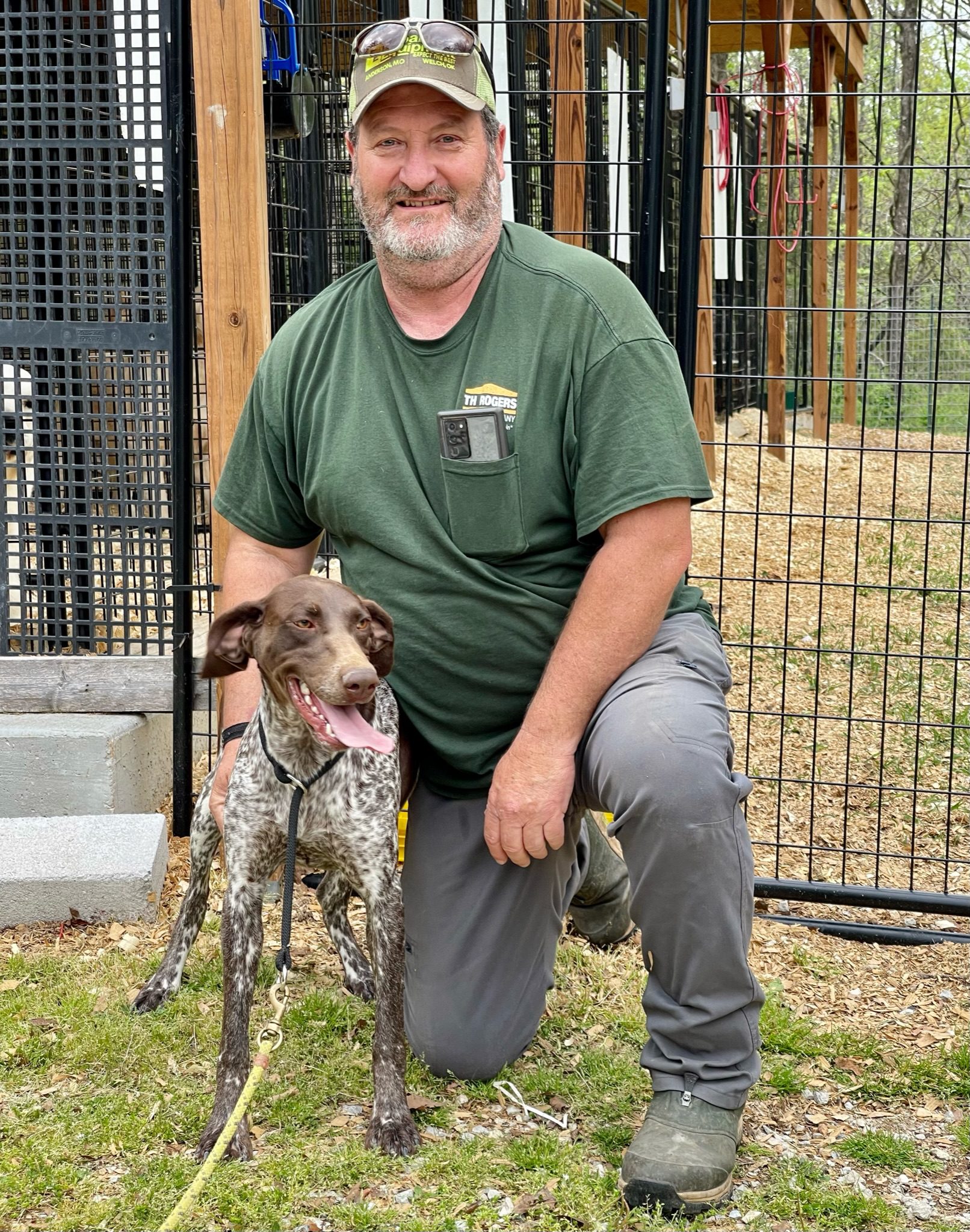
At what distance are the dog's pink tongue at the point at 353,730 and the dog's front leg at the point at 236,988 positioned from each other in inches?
18.4

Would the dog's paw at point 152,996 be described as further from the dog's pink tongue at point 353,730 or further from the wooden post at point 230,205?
the wooden post at point 230,205

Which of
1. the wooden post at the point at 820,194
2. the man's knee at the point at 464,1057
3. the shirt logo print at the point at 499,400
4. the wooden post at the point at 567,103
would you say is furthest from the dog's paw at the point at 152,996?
the wooden post at the point at 820,194

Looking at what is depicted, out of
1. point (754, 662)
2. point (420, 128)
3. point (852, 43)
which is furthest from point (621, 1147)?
point (852, 43)

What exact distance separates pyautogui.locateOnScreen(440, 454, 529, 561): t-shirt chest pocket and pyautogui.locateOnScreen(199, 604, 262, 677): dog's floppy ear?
48cm

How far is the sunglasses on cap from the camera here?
298cm

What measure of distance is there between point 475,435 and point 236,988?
1297 millimetres

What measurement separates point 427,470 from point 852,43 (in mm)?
13228

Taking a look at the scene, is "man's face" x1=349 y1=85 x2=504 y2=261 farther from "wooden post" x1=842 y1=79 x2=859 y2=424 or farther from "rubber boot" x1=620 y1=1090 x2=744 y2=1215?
"wooden post" x1=842 y1=79 x2=859 y2=424

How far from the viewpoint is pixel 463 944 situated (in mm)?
3227

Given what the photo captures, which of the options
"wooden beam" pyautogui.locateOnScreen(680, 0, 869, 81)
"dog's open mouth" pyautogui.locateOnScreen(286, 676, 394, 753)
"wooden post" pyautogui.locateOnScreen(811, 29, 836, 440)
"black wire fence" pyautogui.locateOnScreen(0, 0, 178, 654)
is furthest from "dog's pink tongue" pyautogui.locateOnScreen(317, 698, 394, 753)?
"wooden post" pyautogui.locateOnScreen(811, 29, 836, 440)

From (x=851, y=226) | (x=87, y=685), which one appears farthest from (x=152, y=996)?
(x=851, y=226)

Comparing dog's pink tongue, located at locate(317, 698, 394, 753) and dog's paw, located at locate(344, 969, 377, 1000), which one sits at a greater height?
dog's pink tongue, located at locate(317, 698, 394, 753)

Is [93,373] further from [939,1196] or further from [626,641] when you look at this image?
[939,1196]

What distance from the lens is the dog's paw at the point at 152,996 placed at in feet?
11.5
